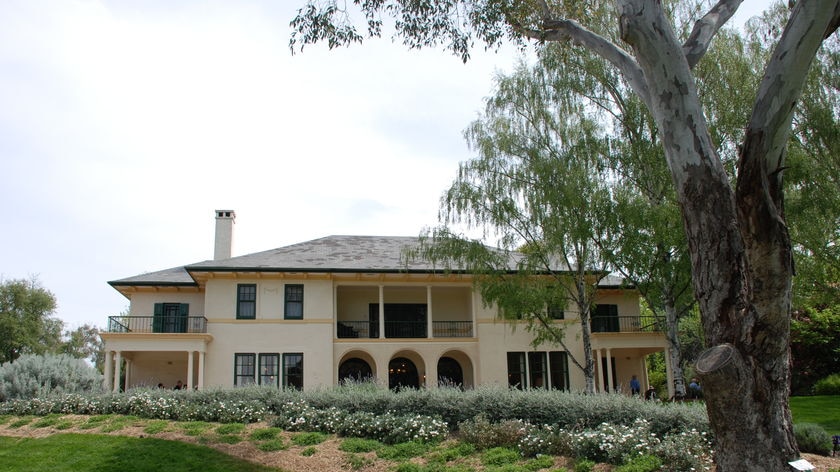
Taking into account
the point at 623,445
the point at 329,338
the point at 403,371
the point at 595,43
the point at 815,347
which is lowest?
the point at 623,445

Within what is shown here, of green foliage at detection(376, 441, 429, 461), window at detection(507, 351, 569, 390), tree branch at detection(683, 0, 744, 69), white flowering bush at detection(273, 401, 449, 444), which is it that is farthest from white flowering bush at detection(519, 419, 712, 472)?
window at detection(507, 351, 569, 390)

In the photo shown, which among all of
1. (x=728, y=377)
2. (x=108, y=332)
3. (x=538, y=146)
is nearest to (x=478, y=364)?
(x=538, y=146)

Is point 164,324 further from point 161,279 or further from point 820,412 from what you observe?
point 820,412

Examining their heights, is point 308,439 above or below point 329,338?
below

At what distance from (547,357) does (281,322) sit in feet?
34.6

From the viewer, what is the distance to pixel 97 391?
20.7m

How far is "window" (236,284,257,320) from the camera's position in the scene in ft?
91.2

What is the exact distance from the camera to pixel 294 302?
28.2 m

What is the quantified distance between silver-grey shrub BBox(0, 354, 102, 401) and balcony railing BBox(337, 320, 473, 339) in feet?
35.5

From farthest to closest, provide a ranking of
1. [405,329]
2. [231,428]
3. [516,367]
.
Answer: [405,329] → [516,367] → [231,428]

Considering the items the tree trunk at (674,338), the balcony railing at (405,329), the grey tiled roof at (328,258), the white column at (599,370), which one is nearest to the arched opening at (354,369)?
the balcony railing at (405,329)

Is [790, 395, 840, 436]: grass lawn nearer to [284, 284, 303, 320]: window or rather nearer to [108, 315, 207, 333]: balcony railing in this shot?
[284, 284, 303, 320]: window

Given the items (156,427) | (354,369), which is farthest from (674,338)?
(156,427)

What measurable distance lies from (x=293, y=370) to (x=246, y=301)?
3.19 meters
